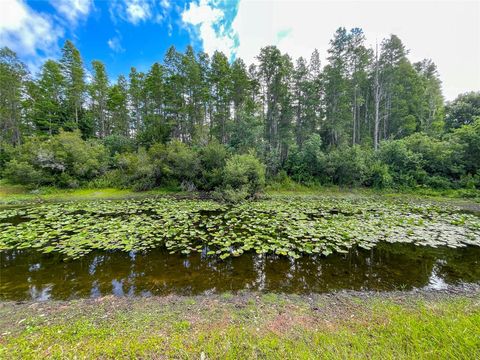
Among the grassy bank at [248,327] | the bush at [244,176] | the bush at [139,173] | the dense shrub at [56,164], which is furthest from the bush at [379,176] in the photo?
the dense shrub at [56,164]

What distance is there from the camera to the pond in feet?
14.0

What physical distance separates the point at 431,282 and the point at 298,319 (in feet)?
12.3

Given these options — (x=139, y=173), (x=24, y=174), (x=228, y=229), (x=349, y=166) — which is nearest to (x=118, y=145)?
(x=24, y=174)

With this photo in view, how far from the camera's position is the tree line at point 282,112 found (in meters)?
16.6

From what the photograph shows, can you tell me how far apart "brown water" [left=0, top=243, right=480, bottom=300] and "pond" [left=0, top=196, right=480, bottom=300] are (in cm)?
2

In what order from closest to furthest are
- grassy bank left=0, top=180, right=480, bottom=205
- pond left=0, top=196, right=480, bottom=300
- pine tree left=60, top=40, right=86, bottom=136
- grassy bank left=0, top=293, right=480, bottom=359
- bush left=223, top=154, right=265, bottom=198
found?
grassy bank left=0, top=293, right=480, bottom=359 → pond left=0, top=196, right=480, bottom=300 → grassy bank left=0, top=180, right=480, bottom=205 → bush left=223, top=154, right=265, bottom=198 → pine tree left=60, top=40, right=86, bottom=136

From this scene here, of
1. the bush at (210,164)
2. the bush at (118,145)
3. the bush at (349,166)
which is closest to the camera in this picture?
the bush at (210,164)

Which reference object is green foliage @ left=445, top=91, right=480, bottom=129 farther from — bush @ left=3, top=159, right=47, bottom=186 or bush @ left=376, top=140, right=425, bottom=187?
bush @ left=3, top=159, right=47, bottom=186

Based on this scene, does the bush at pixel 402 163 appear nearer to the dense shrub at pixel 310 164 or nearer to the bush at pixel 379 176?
the bush at pixel 379 176

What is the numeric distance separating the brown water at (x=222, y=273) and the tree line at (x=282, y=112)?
12116mm

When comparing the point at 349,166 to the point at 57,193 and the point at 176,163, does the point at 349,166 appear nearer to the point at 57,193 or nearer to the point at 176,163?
the point at 176,163

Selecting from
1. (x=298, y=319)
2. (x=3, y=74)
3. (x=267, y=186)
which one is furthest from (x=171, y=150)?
(x=3, y=74)

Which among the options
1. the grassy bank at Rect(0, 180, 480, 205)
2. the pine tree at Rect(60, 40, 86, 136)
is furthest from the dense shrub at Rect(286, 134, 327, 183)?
the pine tree at Rect(60, 40, 86, 136)

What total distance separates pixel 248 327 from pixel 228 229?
4719 mm
